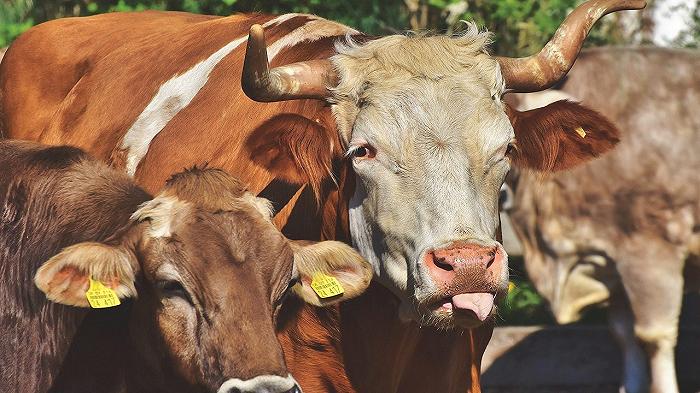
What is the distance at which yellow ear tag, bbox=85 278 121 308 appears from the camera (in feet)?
16.4

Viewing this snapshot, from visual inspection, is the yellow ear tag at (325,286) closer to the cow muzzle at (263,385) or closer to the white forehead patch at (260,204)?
the white forehead patch at (260,204)

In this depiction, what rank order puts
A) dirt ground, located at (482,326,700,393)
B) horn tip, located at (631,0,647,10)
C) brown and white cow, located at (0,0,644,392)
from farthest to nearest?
dirt ground, located at (482,326,700,393) → horn tip, located at (631,0,647,10) → brown and white cow, located at (0,0,644,392)

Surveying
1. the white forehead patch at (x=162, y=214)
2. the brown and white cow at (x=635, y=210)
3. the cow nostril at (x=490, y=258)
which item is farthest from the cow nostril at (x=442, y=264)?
the brown and white cow at (x=635, y=210)

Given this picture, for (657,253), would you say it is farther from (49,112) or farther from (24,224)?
(24,224)

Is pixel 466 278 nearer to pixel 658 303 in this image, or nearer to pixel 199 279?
pixel 199 279

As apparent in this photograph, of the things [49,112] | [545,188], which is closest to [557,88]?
[545,188]

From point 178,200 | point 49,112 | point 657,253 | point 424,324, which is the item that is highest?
point 178,200

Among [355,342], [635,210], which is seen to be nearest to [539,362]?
[635,210]

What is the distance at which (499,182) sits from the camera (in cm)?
574

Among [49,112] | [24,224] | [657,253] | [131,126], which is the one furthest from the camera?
[657,253]

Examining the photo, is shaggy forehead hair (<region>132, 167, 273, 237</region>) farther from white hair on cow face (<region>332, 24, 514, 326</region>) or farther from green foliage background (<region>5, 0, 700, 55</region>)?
green foliage background (<region>5, 0, 700, 55</region>)

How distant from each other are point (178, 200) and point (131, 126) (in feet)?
5.98

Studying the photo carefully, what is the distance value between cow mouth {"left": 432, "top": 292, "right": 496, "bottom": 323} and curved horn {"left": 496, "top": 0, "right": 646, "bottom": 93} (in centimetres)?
106

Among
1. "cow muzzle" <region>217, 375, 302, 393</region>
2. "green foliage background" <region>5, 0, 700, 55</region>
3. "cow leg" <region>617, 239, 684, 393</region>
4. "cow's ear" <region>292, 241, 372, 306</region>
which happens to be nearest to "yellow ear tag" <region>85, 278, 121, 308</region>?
"cow muzzle" <region>217, 375, 302, 393</region>
